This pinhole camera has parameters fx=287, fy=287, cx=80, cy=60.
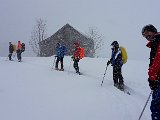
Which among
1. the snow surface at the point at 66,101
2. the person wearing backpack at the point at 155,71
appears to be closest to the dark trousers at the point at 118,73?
A: the snow surface at the point at 66,101

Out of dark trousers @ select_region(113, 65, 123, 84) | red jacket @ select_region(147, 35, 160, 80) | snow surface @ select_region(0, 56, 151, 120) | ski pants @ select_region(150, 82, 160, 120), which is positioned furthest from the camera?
dark trousers @ select_region(113, 65, 123, 84)

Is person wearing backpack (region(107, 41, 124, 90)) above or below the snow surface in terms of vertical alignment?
above

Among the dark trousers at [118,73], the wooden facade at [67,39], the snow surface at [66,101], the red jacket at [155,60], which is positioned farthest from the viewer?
the wooden facade at [67,39]

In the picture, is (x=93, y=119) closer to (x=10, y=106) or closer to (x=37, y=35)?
(x=10, y=106)

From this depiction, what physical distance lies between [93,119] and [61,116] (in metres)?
0.90

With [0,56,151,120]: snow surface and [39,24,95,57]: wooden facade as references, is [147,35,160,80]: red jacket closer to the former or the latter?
[0,56,151,120]: snow surface

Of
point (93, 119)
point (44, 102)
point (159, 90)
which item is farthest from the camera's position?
point (44, 102)

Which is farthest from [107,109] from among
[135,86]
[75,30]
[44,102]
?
[75,30]

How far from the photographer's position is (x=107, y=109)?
867cm

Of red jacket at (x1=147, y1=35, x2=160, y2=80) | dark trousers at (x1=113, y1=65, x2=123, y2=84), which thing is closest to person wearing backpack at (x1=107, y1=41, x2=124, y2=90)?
dark trousers at (x1=113, y1=65, x2=123, y2=84)

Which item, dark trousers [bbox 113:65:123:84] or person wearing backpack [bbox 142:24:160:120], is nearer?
person wearing backpack [bbox 142:24:160:120]

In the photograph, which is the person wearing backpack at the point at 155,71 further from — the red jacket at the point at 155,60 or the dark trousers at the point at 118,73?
the dark trousers at the point at 118,73

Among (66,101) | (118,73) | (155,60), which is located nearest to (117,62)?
(118,73)

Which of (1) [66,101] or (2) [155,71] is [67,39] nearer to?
(1) [66,101]
